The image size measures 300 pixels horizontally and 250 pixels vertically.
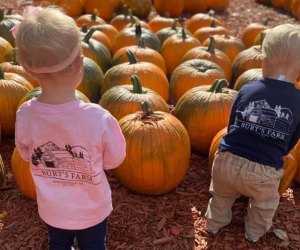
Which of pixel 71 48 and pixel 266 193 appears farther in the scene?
pixel 266 193

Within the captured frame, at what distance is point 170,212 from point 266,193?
2.80ft

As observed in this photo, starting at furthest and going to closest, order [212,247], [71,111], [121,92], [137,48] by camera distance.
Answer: [137,48] < [121,92] < [212,247] < [71,111]

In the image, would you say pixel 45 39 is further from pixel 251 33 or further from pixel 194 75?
pixel 251 33

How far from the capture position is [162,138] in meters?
3.62

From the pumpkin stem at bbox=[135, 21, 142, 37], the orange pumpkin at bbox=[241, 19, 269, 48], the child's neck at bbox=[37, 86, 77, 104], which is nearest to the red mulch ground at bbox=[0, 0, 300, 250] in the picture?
the child's neck at bbox=[37, 86, 77, 104]

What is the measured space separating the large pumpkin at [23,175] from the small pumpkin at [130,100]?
1047mm

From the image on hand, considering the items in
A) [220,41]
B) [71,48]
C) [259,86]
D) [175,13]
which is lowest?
[175,13]

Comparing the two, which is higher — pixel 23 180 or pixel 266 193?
pixel 266 193

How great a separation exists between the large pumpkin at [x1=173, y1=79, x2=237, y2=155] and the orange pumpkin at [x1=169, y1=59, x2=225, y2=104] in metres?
0.59

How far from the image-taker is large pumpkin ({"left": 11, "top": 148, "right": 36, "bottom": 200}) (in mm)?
3539

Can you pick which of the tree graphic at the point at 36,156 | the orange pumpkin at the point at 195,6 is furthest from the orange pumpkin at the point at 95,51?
the orange pumpkin at the point at 195,6

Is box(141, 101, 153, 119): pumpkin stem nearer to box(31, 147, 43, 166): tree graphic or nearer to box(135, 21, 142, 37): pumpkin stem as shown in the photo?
box(31, 147, 43, 166): tree graphic

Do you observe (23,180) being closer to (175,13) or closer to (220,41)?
(220,41)

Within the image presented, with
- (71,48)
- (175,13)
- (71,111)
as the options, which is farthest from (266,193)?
(175,13)
